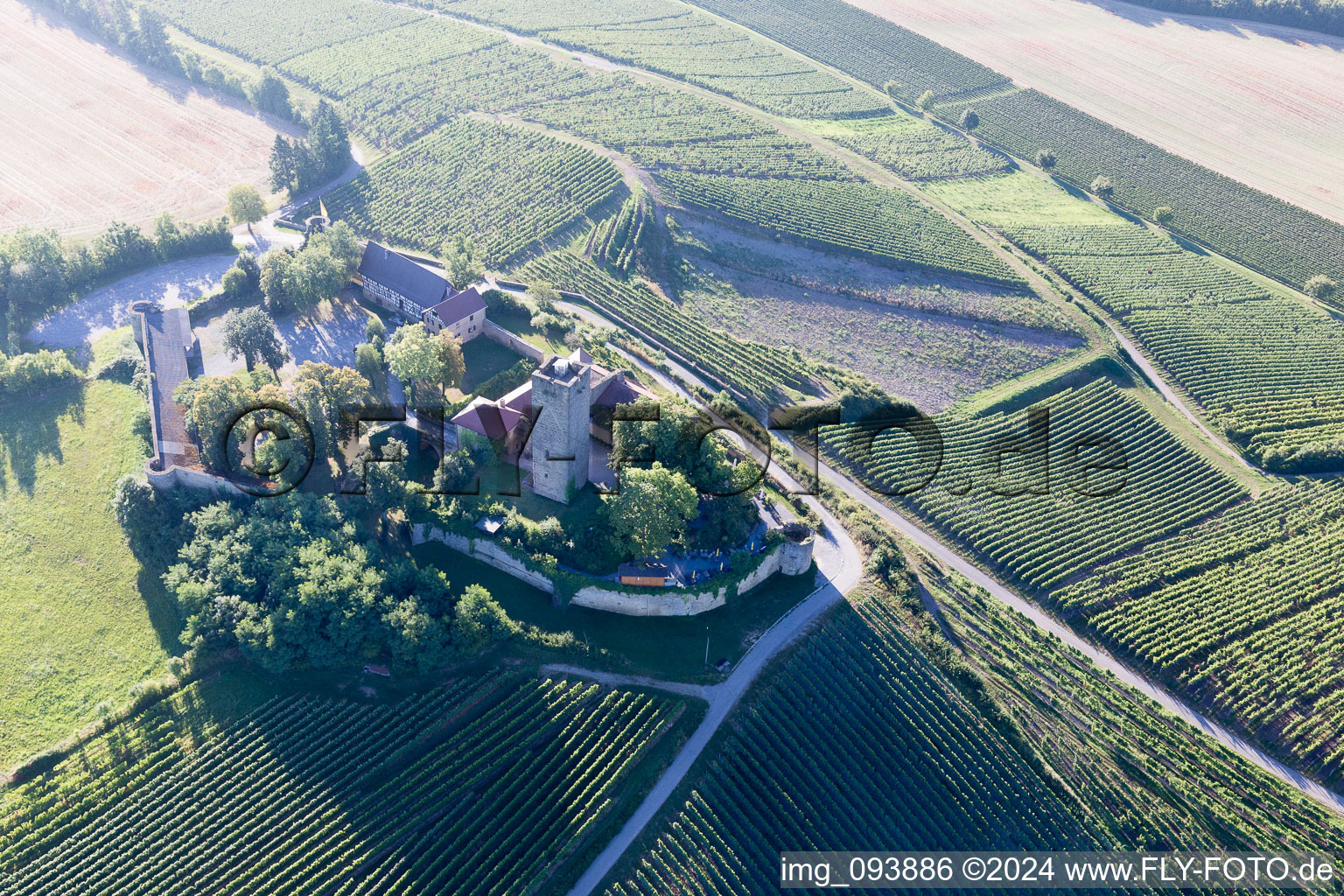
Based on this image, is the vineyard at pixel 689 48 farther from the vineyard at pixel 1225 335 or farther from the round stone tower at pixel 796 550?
the round stone tower at pixel 796 550

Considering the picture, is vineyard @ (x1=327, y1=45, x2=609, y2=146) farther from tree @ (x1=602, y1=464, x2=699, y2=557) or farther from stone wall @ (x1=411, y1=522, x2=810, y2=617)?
tree @ (x1=602, y1=464, x2=699, y2=557)

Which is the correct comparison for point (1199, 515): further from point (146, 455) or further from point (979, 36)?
point (979, 36)

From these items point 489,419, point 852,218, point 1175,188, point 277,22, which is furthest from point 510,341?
point 277,22

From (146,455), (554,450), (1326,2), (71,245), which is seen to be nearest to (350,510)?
(554,450)

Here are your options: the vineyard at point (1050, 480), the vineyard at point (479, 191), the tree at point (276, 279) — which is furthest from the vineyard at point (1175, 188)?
the tree at point (276, 279)

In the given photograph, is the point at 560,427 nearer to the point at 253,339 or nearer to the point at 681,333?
the point at 681,333

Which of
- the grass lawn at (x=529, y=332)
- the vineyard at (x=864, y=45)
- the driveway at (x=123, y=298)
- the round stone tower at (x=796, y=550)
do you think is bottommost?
the round stone tower at (x=796, y=550)

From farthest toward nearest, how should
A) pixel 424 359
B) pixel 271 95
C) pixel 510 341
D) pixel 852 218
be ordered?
pixel 271 95 → pixel 852 218 → pixel 510 341 → pixel 424 359
